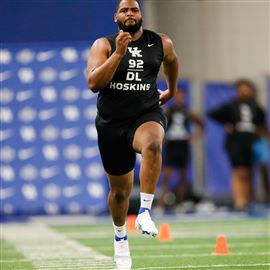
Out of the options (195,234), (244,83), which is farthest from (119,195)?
(244,83)

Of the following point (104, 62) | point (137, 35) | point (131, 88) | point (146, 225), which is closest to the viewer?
point (146, 225)

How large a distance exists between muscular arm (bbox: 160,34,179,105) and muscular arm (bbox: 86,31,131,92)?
1.69 feet

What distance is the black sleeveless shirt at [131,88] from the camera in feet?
22.8

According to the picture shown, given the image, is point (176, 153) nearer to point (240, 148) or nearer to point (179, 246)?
point (240, 148)

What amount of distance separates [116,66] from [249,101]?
382 inches

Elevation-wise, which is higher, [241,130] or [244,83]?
[244,83]

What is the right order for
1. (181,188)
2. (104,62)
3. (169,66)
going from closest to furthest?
(104,62) → (169,66) → (181,188)

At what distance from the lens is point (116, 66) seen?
21.9ft

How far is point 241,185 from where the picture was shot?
1625cm

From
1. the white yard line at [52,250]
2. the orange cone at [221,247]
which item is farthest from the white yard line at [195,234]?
the orange cone at [221,247]

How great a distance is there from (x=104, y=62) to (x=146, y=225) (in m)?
1.20

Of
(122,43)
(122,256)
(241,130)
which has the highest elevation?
(122,43)

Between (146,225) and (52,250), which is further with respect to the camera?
(52,250)

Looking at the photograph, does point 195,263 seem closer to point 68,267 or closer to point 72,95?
point 68,267
